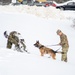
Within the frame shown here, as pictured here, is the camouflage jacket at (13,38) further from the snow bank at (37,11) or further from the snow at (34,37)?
the snow bank at (37,11)

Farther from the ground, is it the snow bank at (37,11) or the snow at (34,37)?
the snow bank at (37,11)

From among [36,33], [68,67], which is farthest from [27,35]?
[68,67]

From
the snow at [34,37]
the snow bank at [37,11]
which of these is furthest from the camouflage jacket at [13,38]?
the snow bank at [37,11]

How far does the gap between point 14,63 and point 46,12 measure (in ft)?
69.0

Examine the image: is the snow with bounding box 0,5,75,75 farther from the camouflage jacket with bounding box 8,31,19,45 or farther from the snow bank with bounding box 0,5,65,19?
the camouflage jacket with bounding box 8,31,19,45

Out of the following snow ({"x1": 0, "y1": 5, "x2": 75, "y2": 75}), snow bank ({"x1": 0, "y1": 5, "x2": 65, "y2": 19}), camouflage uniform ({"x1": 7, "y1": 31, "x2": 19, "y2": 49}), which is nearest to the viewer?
snow ({"x1": 0, "y1": 5, "x2": 75, "y2": 75})

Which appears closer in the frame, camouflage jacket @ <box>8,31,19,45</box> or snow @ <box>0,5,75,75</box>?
snow @ <box>0,5,75,75</box>

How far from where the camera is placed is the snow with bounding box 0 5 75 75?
480 inches

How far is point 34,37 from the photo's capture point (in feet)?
82.8

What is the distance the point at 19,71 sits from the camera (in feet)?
38.5

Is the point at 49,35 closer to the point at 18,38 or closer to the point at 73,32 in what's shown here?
the point at 73,32

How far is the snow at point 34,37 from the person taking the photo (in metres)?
12.2

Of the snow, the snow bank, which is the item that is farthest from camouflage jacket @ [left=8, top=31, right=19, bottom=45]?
the snow bank

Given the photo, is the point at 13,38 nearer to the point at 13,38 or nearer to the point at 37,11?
the point at 13,38
